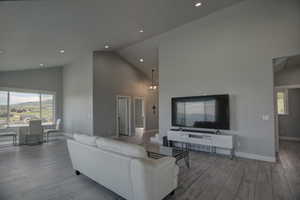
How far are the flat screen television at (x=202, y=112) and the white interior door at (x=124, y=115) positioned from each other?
11.2 feet

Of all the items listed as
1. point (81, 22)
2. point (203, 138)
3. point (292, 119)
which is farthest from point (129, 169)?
point (292, 119)

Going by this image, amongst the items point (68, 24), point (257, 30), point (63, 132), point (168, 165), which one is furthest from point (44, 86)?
point (257, 30)

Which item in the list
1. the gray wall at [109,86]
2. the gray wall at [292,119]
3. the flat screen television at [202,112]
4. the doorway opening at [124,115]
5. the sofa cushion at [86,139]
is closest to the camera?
the sofa cushion at [86,139]

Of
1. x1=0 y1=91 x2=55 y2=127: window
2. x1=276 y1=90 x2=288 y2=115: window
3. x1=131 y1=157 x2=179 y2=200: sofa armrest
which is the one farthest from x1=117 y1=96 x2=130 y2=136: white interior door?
x1=276 y1=90 x2=288 y2=115: window

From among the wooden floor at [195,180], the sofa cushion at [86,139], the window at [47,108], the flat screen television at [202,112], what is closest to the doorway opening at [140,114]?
the flat screen television at [202,112]

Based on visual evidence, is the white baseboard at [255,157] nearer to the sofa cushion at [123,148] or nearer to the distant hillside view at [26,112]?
the sofa cushion at [123,148]

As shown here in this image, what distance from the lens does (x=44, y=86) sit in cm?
813

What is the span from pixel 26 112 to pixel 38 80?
1.71 metres

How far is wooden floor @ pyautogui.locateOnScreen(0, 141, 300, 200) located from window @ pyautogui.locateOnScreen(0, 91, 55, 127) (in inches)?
151

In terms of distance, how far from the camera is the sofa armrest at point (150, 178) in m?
1.85

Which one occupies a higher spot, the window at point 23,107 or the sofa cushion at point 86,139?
the window at point 23,107

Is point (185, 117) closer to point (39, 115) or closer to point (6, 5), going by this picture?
point (6, 5)

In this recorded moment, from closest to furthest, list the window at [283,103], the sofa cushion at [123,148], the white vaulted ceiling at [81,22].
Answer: the sofa cushion at [123,148]
the white vaulted ceiling at [81,22]
the window at [283,103]

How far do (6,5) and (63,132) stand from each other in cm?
721
